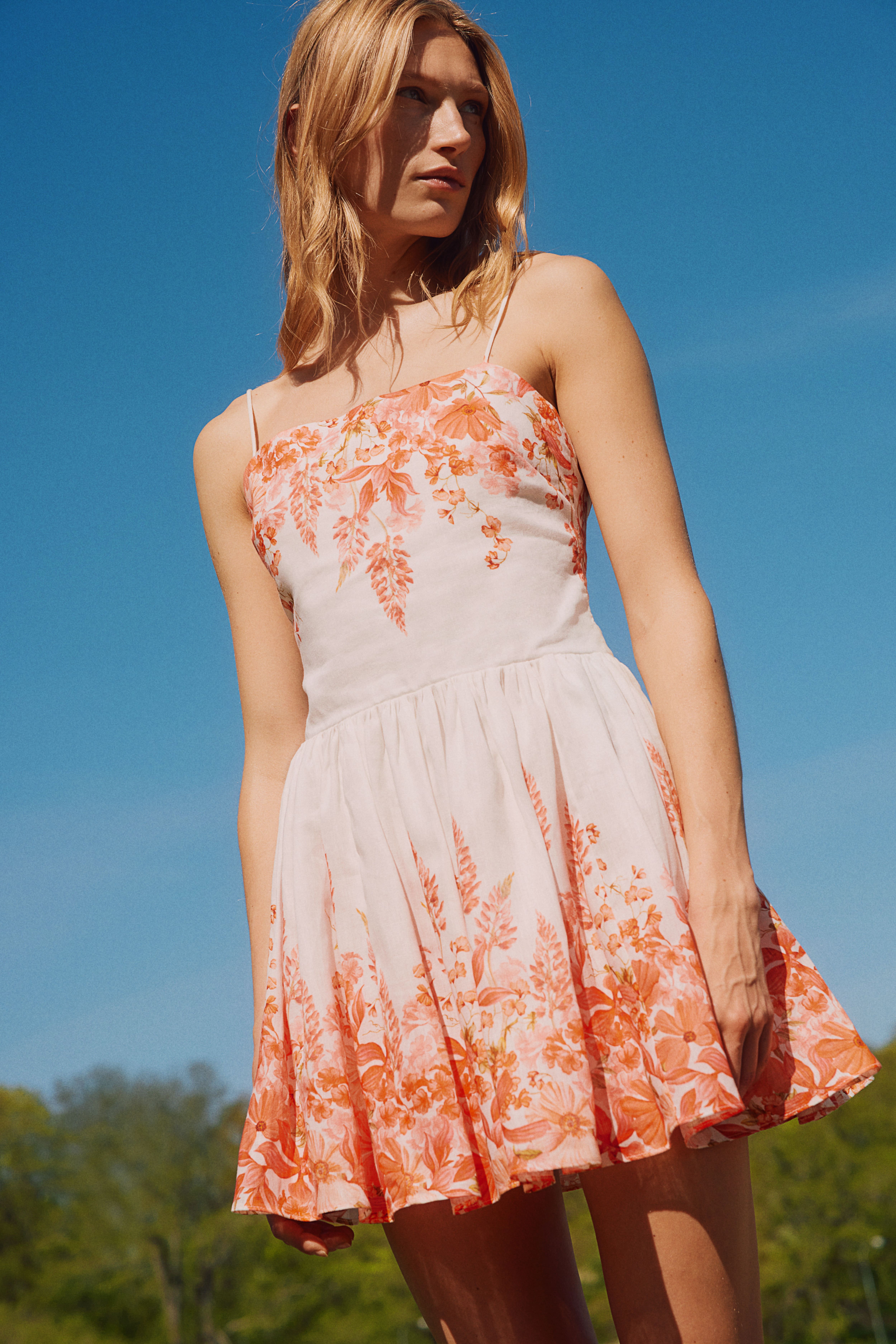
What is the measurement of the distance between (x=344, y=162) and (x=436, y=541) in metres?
0.94

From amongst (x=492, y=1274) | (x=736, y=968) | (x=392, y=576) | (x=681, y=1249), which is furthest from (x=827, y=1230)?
(x=392, y=576)

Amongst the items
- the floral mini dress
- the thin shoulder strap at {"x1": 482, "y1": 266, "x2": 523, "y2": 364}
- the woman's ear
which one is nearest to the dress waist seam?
the floral mini dress

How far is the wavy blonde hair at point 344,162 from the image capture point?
2.24 metres

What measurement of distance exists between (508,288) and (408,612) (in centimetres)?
66

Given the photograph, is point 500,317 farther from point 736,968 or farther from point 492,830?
point 736,968

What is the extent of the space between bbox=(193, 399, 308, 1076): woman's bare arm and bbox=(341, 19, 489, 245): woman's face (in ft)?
1.71

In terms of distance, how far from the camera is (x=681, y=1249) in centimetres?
159

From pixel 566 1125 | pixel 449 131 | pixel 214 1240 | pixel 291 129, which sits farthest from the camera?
pixel 214 1240

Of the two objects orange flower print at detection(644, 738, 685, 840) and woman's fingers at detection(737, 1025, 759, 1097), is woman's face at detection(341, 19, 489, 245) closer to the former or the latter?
orange flower print at detection(644, 738, 685, 840)

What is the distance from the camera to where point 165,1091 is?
40.2 m

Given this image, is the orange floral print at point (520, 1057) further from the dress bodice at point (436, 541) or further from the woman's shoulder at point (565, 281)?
the woman's shoulder at point (565, 281)

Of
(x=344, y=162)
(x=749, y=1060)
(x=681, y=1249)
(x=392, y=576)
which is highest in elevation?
(x=344, y=162)

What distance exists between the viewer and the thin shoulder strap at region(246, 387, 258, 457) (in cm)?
237

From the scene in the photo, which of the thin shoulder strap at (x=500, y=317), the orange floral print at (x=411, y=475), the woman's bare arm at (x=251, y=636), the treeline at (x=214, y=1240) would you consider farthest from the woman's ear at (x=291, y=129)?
the treeline at (x=214, y=1240)
